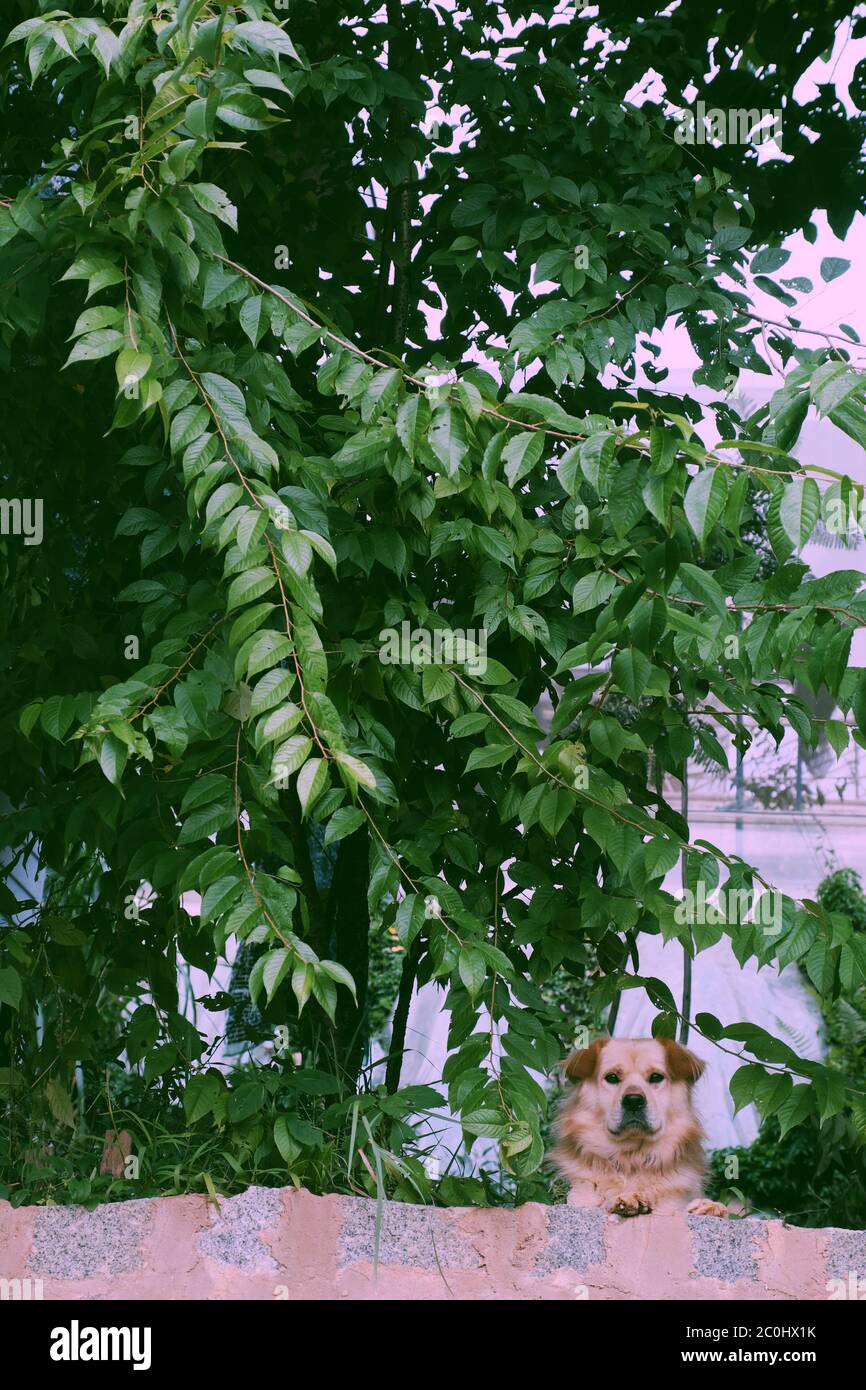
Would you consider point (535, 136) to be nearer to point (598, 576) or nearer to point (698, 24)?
point (698, 24)

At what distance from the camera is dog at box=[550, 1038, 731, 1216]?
2518mm

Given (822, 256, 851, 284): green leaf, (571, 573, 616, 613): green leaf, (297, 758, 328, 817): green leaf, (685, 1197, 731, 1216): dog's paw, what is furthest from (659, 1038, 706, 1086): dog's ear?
(822, 256, 851, 284): green leaf

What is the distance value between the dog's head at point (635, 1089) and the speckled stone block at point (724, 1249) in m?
0.22

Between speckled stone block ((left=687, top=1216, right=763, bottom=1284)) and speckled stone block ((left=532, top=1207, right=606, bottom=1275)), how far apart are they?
185 millimetres

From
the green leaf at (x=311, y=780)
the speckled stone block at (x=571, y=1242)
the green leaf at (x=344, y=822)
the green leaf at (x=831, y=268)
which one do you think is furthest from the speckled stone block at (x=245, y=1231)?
the green leaf at (x=831, y=268)

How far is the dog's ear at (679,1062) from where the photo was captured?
102 inches

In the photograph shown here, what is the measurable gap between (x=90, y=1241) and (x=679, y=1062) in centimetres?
128

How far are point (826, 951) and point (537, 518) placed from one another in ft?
3.35

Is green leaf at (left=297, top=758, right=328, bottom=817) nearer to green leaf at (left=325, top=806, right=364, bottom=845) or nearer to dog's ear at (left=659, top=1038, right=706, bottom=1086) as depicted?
green leaf at (left=325, top=806, right=364, bottom=845)

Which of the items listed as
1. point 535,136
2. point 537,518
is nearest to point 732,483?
point 537,518

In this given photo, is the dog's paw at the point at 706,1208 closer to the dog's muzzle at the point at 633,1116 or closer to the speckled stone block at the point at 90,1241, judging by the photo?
the dog's muzzle at the point at 633,1116

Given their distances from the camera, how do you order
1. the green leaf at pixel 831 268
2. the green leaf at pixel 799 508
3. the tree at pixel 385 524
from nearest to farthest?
the green leaf at pixel 799 508
the tree at pixel 385 524
the green leaf at pixel 831 268

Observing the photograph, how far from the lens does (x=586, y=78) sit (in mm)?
2791

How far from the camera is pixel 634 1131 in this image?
2553mm
